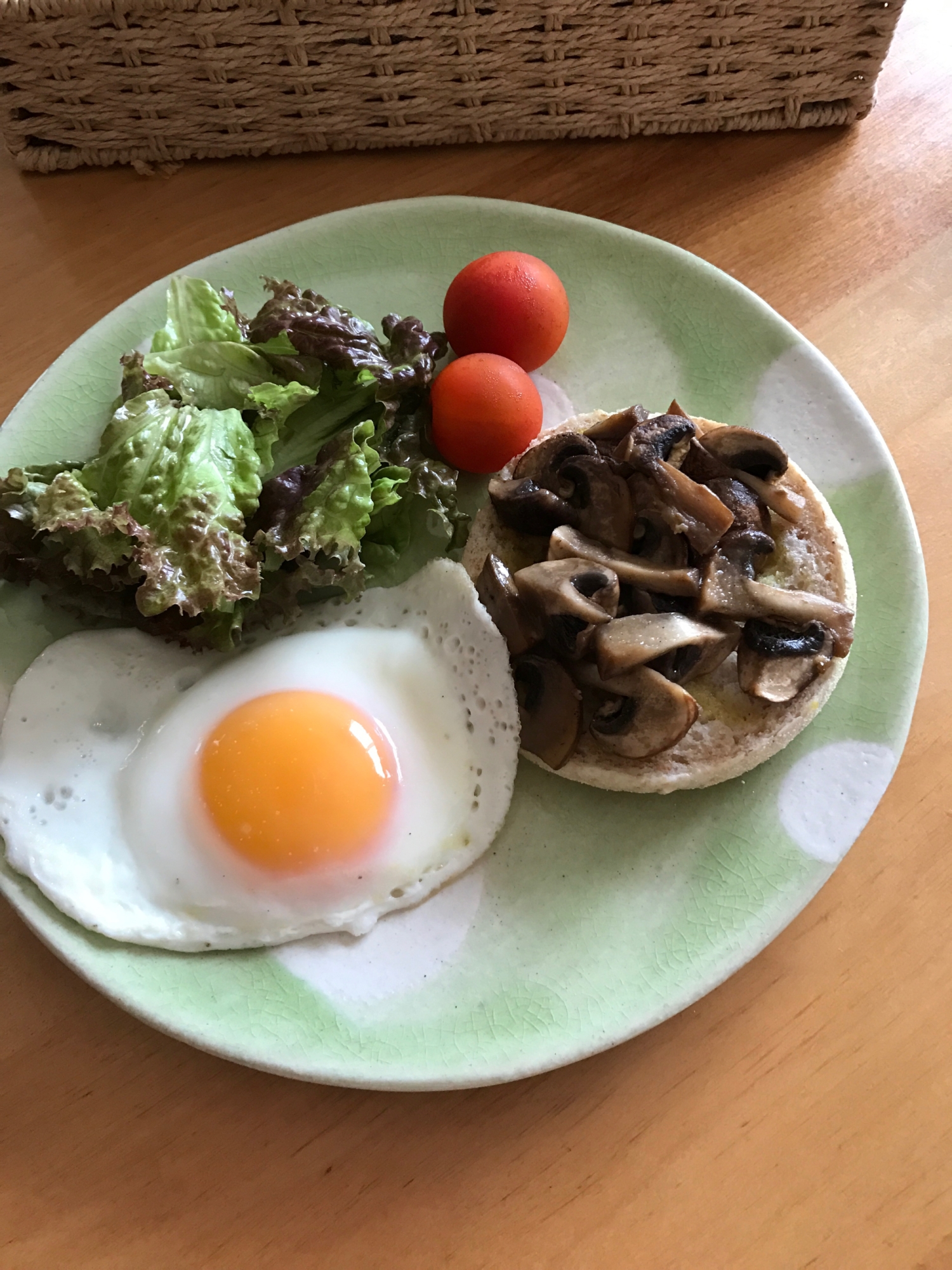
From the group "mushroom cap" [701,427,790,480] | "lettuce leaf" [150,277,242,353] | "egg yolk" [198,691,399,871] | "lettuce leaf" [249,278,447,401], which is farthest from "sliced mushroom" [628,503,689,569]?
"lettuce leaf" [150,277,242,353]

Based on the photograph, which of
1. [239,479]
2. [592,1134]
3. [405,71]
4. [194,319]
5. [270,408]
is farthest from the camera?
[405,71]

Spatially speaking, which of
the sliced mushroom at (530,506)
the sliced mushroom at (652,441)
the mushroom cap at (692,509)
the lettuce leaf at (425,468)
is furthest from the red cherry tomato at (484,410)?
the mushroom cap at (692,509)

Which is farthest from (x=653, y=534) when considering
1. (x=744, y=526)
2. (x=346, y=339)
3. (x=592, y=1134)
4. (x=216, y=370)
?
(x=592, y=1134)

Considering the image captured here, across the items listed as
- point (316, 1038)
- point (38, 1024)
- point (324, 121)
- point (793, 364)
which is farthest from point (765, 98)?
point (38, 1024)

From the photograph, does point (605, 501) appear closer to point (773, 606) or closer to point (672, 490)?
point (672, 490)

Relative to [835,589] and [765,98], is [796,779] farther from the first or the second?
[765,98]

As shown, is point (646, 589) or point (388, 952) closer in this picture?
point (388, 952)

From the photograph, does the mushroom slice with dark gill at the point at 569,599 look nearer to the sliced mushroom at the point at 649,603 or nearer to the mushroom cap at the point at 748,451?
the sliced mushroom at the point at 649,603
